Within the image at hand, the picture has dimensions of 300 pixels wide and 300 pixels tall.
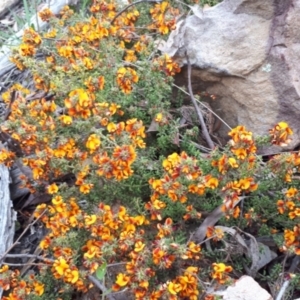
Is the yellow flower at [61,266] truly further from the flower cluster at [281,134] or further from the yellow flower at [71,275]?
the flower cluster at [281,134]

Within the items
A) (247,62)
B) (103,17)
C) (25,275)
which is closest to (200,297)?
(25,275)

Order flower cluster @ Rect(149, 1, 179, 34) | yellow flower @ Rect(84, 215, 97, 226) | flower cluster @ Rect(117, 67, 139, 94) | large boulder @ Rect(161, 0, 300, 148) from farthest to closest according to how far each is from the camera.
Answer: flower cluster @ Rect(149, 1, 179, 34), large boulder @ Rect(161, 0, 300, 148), flower cluster @ Rect(117, 67, 139, 94), yellow flower @ Rect(84, 215, 97, 226)

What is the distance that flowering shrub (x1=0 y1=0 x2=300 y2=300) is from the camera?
235 cm

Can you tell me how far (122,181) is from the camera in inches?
107

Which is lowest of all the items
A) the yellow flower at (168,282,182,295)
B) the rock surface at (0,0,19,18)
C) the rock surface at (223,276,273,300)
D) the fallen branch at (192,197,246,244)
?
the rock surface at (223,276,273,300)

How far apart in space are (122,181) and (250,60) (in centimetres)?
111

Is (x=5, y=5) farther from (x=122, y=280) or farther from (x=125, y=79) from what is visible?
(x=122, y=280)

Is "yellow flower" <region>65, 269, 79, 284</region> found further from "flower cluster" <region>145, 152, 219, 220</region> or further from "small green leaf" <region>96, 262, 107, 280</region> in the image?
"flower cluster" <region>145, 152, 219, 220</region>

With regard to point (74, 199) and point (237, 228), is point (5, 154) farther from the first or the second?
point (237, 228)

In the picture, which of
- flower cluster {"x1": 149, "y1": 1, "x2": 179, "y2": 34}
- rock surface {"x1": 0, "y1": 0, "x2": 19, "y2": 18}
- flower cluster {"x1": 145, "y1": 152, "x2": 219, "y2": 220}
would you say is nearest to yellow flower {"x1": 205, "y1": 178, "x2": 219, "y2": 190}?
flower cluster {"x1": 145, "y1": 152, "x2": 219, "y2": 220}

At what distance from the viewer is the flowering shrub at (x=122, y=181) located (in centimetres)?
235

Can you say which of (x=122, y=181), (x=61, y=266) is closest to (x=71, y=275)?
(x=61, y=266)

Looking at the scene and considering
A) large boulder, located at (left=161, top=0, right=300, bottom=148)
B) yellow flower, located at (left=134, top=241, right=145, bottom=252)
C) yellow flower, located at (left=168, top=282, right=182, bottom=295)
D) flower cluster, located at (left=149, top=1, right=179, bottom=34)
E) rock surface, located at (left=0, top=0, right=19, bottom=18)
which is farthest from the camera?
rock surface, located at (left=0, top=0, right=19, bottom=18)

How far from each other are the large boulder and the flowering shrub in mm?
354
